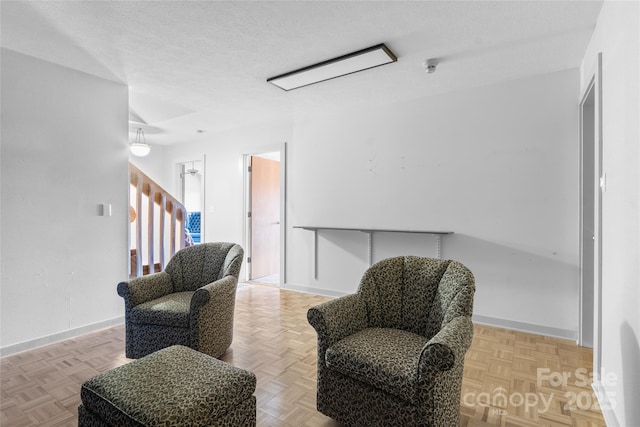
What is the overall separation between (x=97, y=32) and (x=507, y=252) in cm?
399

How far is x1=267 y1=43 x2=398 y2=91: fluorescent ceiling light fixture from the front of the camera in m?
2.73

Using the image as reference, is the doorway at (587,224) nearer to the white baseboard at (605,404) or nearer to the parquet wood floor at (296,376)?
the parquet wood floor at (296,376)

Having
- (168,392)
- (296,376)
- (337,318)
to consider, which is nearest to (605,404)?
(337,318)

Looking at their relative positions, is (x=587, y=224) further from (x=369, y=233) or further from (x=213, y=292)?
(x=213, y=292)

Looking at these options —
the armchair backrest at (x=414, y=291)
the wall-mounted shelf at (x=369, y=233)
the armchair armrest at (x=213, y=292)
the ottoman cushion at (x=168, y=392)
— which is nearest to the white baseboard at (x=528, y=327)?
the wall-mounted shelf at (x=369, y=233)

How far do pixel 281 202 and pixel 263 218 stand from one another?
90 cm

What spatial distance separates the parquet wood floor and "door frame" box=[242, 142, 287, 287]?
61.7 inches

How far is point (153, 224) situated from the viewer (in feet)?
14.4

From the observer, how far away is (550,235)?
10.6ft

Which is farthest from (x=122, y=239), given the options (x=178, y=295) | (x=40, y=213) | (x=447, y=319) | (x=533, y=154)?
(x=533, y=154)

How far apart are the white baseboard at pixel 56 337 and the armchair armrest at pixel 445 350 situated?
320 cm

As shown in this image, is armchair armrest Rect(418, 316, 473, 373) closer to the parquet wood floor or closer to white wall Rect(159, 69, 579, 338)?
the parquet wood floor

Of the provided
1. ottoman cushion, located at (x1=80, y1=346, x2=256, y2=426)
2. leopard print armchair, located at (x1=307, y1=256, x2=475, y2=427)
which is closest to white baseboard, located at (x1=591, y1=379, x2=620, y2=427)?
leopard print armchair, located at (x1=307, y1=256, x2=475, y2=427)

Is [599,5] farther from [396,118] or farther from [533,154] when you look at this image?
[396,118]
